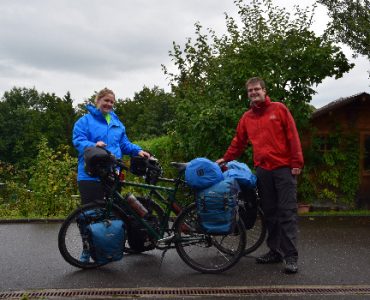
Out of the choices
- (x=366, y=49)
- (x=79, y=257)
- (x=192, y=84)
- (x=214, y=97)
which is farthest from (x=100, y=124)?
(x=366, y=49)

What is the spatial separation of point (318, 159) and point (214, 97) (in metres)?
3.46

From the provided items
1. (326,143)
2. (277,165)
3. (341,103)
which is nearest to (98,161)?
(277,165)

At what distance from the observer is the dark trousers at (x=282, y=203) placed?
5.33 m

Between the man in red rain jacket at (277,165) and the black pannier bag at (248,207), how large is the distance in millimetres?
108

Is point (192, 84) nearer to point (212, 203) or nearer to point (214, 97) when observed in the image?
point (214, 97)

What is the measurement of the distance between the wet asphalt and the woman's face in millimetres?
1734

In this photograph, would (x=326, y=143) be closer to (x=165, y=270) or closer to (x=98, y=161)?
(x=165, y=270)

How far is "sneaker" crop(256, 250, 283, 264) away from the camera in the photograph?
5.61 m

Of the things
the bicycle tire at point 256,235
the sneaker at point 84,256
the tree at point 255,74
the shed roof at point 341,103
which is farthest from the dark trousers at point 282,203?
the shed roof at point 341,103

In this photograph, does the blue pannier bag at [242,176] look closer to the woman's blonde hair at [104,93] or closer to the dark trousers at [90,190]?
the dark trousers at [90,190]

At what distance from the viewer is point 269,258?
5637 mm

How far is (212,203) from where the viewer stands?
16.5 ft

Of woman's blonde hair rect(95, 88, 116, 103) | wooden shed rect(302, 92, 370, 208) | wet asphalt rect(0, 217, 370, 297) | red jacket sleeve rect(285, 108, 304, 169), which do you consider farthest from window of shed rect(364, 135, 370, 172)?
woman's blonde hair rect(95, 88, 116, 103)

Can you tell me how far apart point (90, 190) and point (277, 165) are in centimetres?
208
